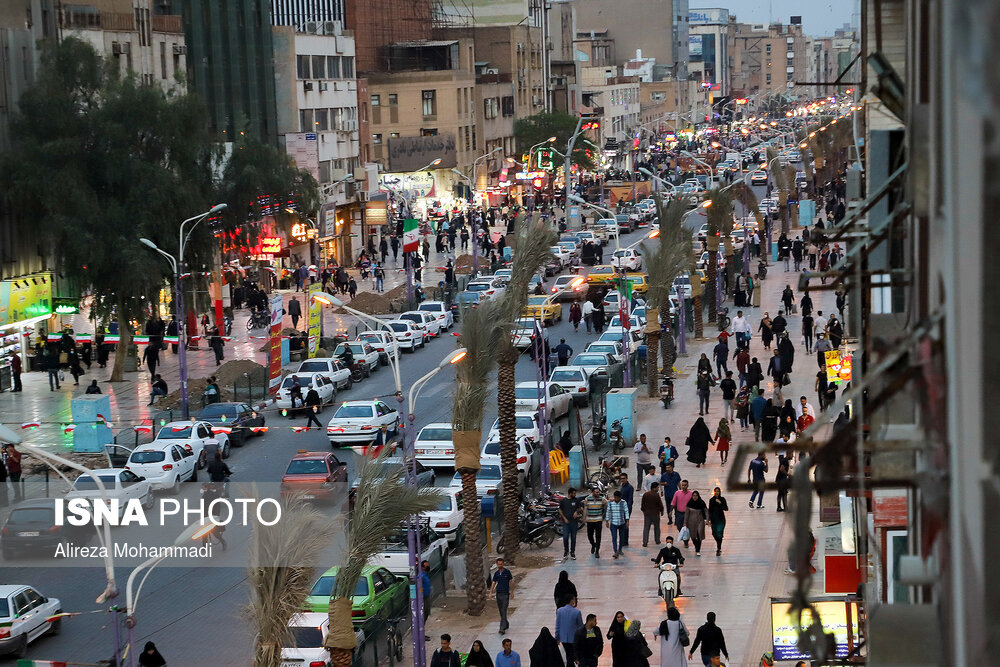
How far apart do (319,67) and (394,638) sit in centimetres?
6448

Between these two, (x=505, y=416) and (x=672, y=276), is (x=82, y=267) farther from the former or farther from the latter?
(x=505, y=416)

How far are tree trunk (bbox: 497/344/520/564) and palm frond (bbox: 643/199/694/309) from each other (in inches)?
555

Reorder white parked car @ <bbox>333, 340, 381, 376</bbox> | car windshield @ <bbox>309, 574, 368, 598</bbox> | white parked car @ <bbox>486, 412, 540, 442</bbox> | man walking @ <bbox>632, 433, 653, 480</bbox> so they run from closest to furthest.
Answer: car windshield @ <bbox>309, 574, 368, 598</bbox> < man walking @ <bbox>632, 433, 653, 480</bbox> < white parked car @ <bbox>486, 412, 540, 442</bbox> < white parked car @ <bbox>333, 340, 381, 376</bbox>

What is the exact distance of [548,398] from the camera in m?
39.4

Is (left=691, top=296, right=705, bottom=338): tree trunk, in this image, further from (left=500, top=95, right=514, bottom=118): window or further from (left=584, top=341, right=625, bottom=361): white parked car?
(left=500, top=95, right=514, bottom=118): window

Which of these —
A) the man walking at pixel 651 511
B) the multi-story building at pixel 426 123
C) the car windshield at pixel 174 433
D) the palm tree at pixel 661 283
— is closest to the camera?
the man walking at pixel 651 511

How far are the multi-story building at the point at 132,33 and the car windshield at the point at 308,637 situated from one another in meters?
39.8

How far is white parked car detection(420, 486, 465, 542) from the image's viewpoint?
27.8m

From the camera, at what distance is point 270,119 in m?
77.8

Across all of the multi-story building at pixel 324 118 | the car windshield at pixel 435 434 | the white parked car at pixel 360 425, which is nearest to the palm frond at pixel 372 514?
the car windshield at pixel 435 434

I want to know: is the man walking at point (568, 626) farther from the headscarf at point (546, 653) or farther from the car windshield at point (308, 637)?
the car windshield at point (308, 637)

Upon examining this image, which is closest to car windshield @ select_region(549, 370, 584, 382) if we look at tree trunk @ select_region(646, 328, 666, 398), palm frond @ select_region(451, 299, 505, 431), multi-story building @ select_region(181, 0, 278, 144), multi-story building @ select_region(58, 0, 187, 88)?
tree trunk @ select_region(646, 328, 666, 398)

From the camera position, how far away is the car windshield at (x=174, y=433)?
35.8 m

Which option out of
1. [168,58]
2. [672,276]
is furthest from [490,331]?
[168,58]
